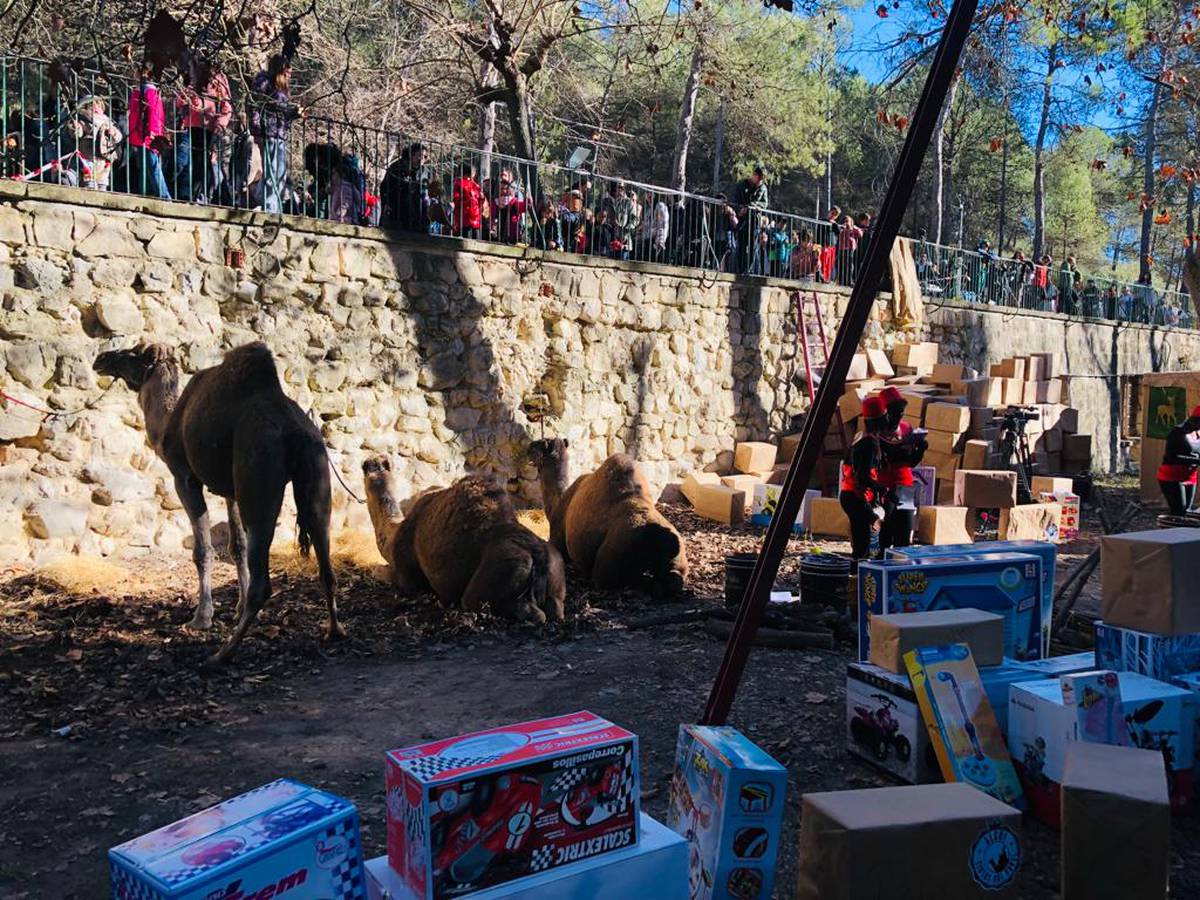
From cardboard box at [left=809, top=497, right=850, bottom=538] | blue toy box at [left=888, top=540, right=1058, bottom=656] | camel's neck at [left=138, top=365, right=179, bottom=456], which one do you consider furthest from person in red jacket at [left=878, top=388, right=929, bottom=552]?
camel's neck at [left=138, top=365, right=179, bottom=456]

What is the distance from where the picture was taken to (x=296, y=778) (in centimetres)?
475

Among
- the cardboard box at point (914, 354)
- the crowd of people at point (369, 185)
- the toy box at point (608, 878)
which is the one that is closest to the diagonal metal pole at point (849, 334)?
the toy box at point (608, 878)

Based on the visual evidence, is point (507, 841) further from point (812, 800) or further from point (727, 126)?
point (727, 126)

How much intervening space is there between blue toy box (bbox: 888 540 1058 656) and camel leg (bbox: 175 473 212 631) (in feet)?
15.5

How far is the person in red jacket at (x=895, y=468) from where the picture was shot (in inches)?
340

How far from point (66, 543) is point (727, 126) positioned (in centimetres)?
2742

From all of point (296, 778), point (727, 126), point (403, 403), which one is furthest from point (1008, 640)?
point (727, 126)

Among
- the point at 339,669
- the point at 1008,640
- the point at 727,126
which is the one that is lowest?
the point at 339,669

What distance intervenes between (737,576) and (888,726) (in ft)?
9.77

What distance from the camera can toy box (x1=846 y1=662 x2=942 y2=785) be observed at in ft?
15.0

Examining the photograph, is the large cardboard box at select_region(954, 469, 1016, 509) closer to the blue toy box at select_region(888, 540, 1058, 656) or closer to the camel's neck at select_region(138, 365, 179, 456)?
the blue toy box at select_region(888, 540, 1058, 656)

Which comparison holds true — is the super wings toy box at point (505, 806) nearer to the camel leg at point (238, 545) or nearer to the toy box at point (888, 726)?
the toy box at point (888, 726)

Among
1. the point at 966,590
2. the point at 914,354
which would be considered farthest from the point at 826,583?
the point at 914,354

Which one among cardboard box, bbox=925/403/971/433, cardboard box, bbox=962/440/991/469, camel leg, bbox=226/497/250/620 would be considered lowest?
camel leg, bbox=226/497/250/620
